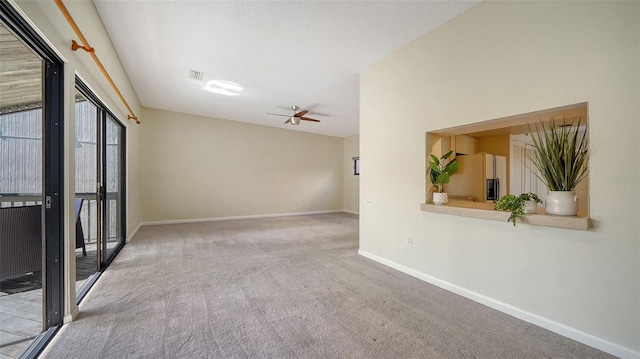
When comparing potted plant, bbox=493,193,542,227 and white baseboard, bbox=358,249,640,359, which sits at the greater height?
potted plant, bbox=493,193,542,227

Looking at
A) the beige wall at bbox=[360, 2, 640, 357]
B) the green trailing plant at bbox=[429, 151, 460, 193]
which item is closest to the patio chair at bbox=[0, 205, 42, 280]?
the beige wall at bbox=[360, 2, 640, 357]

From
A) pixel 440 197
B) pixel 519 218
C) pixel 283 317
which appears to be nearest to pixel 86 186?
pixel 283 317

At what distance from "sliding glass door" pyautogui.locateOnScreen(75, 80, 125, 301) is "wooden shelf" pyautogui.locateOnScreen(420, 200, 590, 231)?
358 centimetres

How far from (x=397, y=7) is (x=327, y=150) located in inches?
257

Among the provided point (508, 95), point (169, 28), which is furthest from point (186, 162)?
point (508, 95)

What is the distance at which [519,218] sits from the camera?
203cm

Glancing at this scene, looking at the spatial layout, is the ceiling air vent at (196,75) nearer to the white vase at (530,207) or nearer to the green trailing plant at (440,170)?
the green trailing plant at (440,170)

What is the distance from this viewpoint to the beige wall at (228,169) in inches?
244

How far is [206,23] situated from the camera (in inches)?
106

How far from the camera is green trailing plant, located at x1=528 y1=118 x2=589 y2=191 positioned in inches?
71.6

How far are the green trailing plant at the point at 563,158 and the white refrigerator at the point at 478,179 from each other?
1.37 meters

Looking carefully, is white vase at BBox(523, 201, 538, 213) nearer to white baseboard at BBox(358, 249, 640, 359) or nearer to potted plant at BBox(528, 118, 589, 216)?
potted plant at BBox(528, 118, 589, 216)

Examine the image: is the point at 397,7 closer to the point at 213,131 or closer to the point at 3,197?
the point at 3,197

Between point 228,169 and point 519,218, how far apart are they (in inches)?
261
